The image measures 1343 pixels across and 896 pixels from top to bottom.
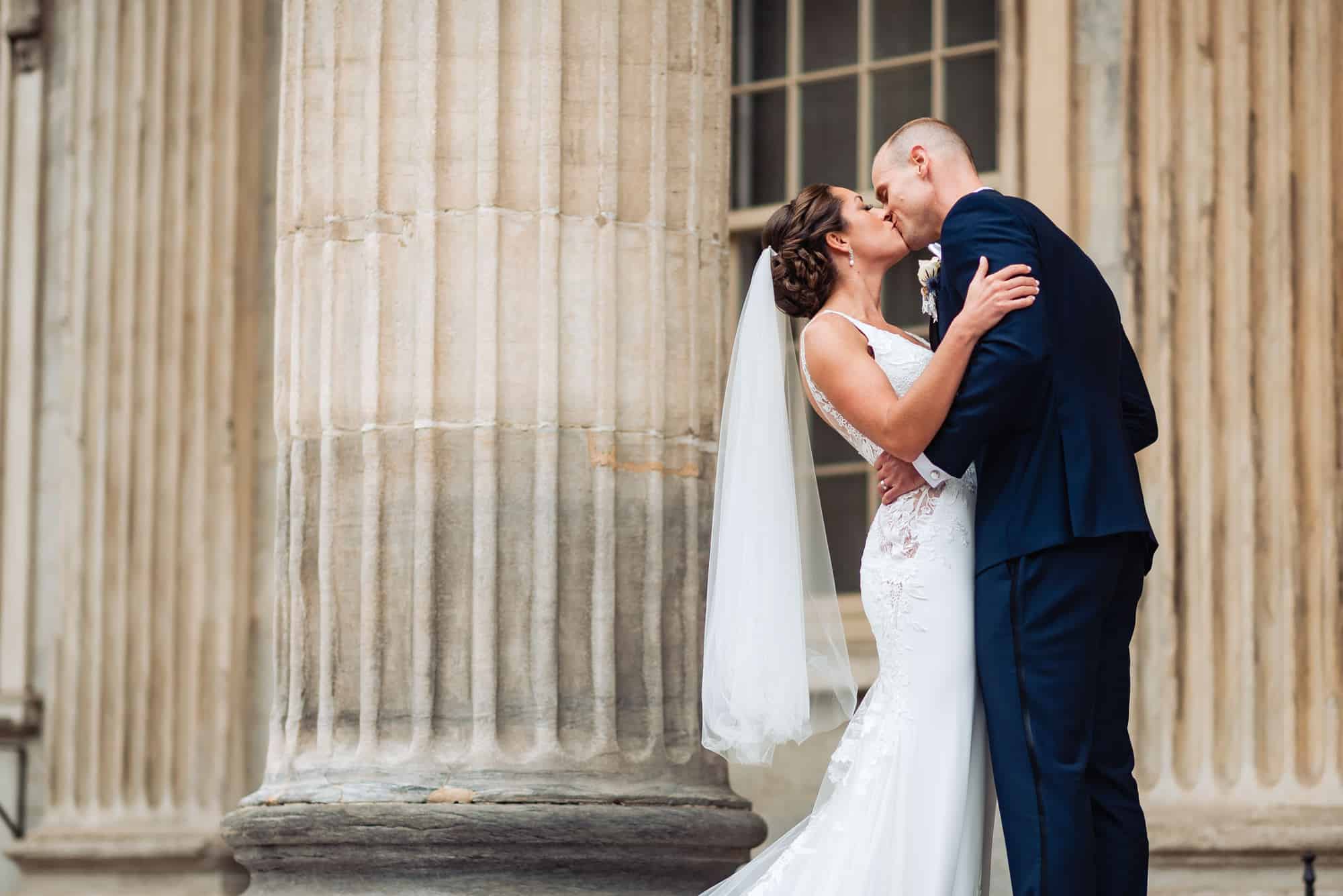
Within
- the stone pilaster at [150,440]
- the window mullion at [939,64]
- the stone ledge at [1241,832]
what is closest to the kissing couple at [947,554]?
the stone ledge at [1241,832]

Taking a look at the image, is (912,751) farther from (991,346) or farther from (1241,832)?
(1241,832)

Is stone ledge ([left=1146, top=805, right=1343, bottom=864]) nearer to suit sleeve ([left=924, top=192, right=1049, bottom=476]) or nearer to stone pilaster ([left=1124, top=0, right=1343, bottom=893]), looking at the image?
stone pilaster ([left=1124, top=0, right=1343, bottom=893])

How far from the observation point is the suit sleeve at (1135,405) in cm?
443

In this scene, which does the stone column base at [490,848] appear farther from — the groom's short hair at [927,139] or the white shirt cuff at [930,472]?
the groom's short hair at [927,139]

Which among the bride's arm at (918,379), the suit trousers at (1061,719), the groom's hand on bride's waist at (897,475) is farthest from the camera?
the groom's hand on bride's waist at (897,475)

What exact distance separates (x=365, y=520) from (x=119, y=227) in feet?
15.4

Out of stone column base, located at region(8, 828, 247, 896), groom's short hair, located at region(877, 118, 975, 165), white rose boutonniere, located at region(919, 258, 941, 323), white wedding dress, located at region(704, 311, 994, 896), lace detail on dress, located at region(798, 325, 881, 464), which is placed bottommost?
stone column base, located at region(8, 828, 247, 896)

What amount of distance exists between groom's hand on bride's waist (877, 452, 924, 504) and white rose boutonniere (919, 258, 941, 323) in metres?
0.44

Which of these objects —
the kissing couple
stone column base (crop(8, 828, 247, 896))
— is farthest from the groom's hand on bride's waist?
stone column base (crop(8, 828, 247, 896))

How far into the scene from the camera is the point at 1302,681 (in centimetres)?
696

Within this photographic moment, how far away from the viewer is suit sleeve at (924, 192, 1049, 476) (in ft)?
13.1

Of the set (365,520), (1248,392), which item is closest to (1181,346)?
(1248,392)

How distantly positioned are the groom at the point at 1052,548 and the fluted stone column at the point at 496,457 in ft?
4.04

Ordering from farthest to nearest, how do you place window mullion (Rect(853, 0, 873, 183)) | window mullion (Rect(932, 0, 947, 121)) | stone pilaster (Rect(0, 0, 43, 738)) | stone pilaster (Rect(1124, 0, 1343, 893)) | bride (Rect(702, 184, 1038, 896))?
stone pilaster (Rect(0, 0, 43, 738))
window mullion (Rect(853, 0, 873, 183))
window mullion (Rect(932, 0, 947, 121))
stone pilaster (Rect(1124, 0, 1343, 893))
bride (Rect(702, 184, 1038, 896))
